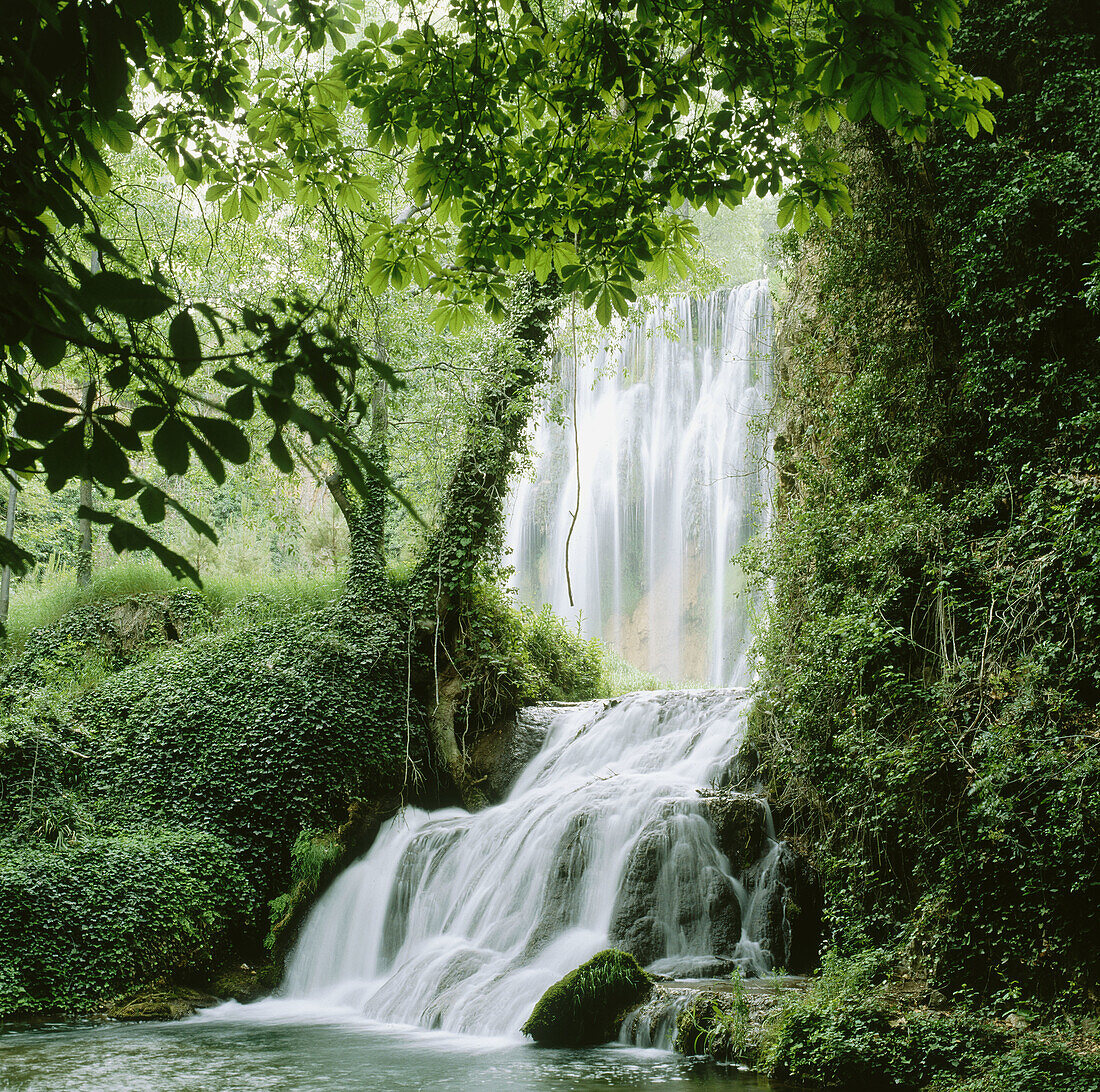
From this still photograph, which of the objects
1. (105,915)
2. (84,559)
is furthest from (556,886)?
(84,559)

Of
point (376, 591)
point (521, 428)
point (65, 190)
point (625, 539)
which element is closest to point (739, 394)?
point (625, 539)

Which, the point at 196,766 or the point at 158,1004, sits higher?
the point at 196,766

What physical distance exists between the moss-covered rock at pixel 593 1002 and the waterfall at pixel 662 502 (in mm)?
13926

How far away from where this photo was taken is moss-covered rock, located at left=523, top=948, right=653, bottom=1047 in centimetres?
685

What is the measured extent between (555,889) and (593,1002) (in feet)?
6.10

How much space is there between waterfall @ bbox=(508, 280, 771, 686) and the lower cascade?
10.2 meters

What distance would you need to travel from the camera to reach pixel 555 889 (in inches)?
343

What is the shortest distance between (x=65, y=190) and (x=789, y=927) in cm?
780

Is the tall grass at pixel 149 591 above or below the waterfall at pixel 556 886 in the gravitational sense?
above

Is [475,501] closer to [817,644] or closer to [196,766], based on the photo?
[196,766]

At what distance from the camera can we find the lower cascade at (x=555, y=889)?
7.88 m

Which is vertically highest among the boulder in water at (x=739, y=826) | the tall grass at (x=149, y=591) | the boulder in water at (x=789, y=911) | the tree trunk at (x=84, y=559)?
the tree trunk at (x=84, y=559)

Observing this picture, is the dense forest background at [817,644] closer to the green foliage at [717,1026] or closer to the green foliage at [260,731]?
the green foliage at [260,731]

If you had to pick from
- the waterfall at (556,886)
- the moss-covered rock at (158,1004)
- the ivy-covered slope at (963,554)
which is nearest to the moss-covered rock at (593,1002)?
the waterfall at (556,886)
